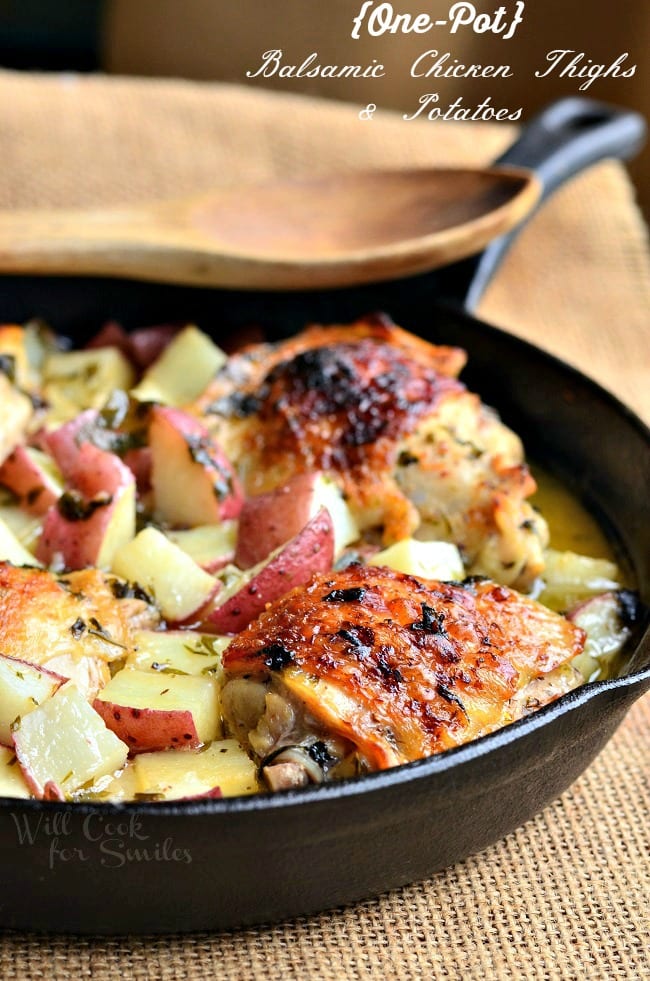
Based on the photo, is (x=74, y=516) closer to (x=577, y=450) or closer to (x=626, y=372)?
(x=577, y=450)

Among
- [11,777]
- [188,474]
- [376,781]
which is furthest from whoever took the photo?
[188,474]

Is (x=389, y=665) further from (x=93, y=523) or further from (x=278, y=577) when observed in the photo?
(x=93, y=523)

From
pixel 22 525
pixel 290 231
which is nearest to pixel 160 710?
pixel 22 525

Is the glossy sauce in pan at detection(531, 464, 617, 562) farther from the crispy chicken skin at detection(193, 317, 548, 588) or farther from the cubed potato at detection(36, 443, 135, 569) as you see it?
the cubed potato at detection(36, 443, 135, 569)

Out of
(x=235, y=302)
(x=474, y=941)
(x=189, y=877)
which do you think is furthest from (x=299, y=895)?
(x=235, y=302)

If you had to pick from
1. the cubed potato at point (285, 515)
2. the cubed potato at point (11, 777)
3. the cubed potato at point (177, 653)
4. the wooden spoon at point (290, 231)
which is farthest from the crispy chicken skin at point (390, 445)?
the cubed potato at point (11, 777)

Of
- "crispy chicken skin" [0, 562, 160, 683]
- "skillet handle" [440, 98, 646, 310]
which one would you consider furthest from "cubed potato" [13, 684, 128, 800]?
"skillet handle" [440, 98, 646, 310]
